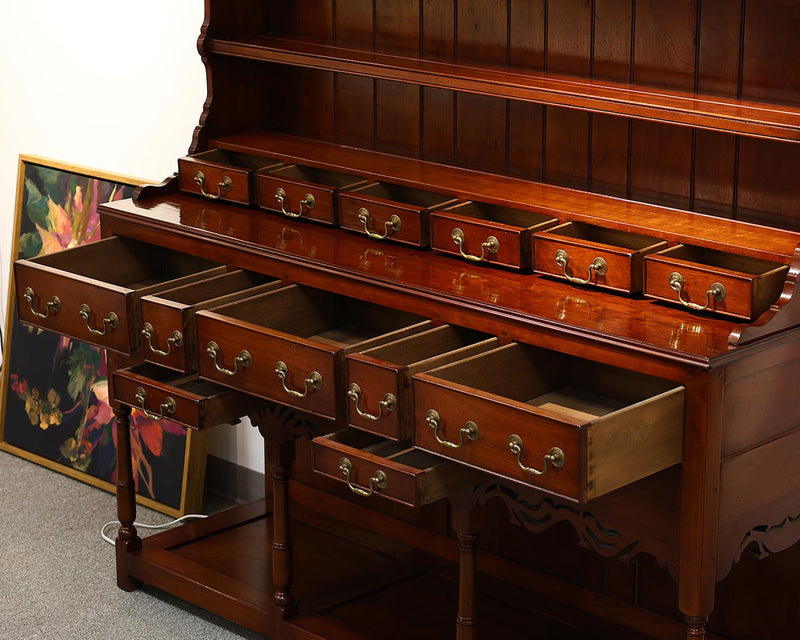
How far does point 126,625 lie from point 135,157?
1468 mm

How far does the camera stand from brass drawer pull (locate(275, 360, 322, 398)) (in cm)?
280

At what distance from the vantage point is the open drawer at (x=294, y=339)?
2.80 meters

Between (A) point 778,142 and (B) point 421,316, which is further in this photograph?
(B) point 421,316

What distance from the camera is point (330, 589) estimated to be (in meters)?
3.53

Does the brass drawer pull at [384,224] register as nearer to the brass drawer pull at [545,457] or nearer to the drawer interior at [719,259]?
the drawer interior at [719,259]

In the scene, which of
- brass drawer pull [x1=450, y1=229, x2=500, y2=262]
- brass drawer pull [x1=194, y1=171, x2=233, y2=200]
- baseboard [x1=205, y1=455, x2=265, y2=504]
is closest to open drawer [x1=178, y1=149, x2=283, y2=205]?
brass drawer pull [x1=194, y1=171, x2=233, y2=200]

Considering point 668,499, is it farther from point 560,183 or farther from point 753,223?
point 560,183

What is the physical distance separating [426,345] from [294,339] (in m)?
0.26

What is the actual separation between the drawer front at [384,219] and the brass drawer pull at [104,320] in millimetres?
560

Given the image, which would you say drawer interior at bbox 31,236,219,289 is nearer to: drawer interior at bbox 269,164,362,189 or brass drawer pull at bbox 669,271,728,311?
drawer interior at bbox 269,164,362,189

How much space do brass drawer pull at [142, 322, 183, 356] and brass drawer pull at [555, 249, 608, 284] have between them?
0.85 m

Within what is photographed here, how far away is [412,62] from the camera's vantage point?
129 inches

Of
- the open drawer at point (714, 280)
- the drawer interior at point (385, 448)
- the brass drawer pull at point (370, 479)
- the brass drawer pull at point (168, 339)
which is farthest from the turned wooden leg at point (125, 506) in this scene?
the open drawer at point (714, 280)

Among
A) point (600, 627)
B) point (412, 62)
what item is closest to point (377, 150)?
point (412, 62)
